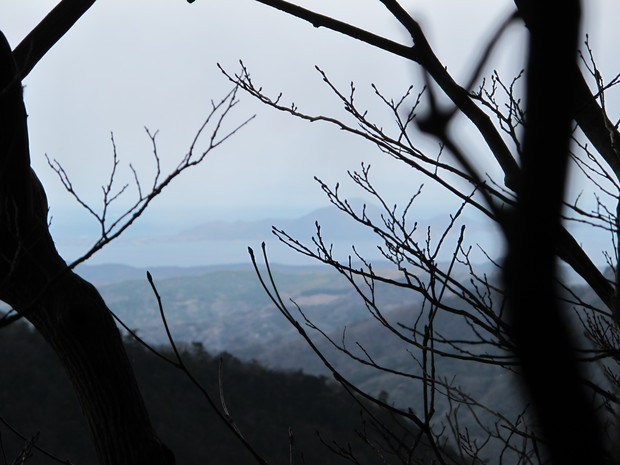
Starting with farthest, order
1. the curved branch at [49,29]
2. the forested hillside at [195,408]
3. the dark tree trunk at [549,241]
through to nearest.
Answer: the forested hillside at [195,408] → the curved branch at [49,29] → the dark tree trunk at [549,241]

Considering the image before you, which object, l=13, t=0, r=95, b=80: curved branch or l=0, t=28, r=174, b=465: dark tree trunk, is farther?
l=13, t=0, r=95, b=80: curved branch

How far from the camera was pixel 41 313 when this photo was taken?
101 inches

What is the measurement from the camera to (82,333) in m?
2.45

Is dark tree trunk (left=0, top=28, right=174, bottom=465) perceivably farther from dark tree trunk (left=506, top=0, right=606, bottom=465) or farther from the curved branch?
dark tree trunk (left=506, top=0, right=606, bottom=465)

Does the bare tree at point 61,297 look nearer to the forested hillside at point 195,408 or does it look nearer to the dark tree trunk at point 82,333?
the dark tree trunk at point 82,333

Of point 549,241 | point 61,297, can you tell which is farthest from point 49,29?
point 549,241

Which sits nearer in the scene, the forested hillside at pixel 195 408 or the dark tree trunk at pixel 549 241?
the dark tree trunk at pixel 549 241

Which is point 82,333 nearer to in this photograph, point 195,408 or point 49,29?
point 49,29

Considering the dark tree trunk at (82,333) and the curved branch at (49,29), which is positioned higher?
the curved branch at (49,29)

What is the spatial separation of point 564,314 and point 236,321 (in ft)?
176

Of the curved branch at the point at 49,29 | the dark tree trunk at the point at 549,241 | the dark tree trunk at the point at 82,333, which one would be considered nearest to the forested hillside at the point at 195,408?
the dark tree trunk at the point at 82,333

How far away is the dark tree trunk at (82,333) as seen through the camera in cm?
244

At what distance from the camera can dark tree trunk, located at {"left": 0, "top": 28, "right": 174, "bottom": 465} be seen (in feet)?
8.02

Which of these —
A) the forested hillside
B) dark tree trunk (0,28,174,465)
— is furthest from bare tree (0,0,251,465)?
the forested hillside
